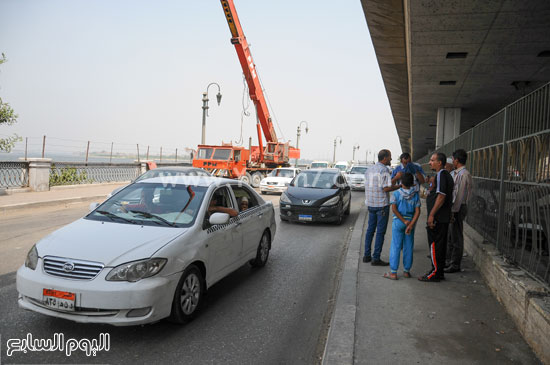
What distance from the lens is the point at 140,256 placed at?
376 centimetres

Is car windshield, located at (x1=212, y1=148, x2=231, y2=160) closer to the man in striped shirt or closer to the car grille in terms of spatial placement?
the man in striped shirt

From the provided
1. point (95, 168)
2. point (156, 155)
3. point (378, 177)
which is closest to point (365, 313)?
point (378, 177)

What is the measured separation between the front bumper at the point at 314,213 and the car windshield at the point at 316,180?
1.08 metres

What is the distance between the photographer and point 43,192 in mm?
16250

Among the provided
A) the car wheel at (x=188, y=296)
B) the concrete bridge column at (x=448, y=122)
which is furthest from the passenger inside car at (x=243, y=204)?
the concrete bridge column at (x=448, y=122)

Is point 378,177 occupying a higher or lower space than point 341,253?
higher

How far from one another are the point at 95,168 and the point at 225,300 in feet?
A: 60.3

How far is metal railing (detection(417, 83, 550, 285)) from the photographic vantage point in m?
4.04

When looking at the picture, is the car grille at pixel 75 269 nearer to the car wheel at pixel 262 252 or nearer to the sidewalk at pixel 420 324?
the sidewalk at pixel 420 324

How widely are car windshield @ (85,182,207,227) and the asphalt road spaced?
108 centimetres

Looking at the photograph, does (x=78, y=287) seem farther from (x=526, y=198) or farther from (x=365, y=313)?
(x=526, y=198)

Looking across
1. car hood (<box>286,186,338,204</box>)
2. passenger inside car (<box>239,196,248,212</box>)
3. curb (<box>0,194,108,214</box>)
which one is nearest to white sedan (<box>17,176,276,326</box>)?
passenger inside car (<box>239,196,248,212</box>)

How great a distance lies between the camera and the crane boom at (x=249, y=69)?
2108 cm

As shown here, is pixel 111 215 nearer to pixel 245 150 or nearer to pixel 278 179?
pixel 278 179
